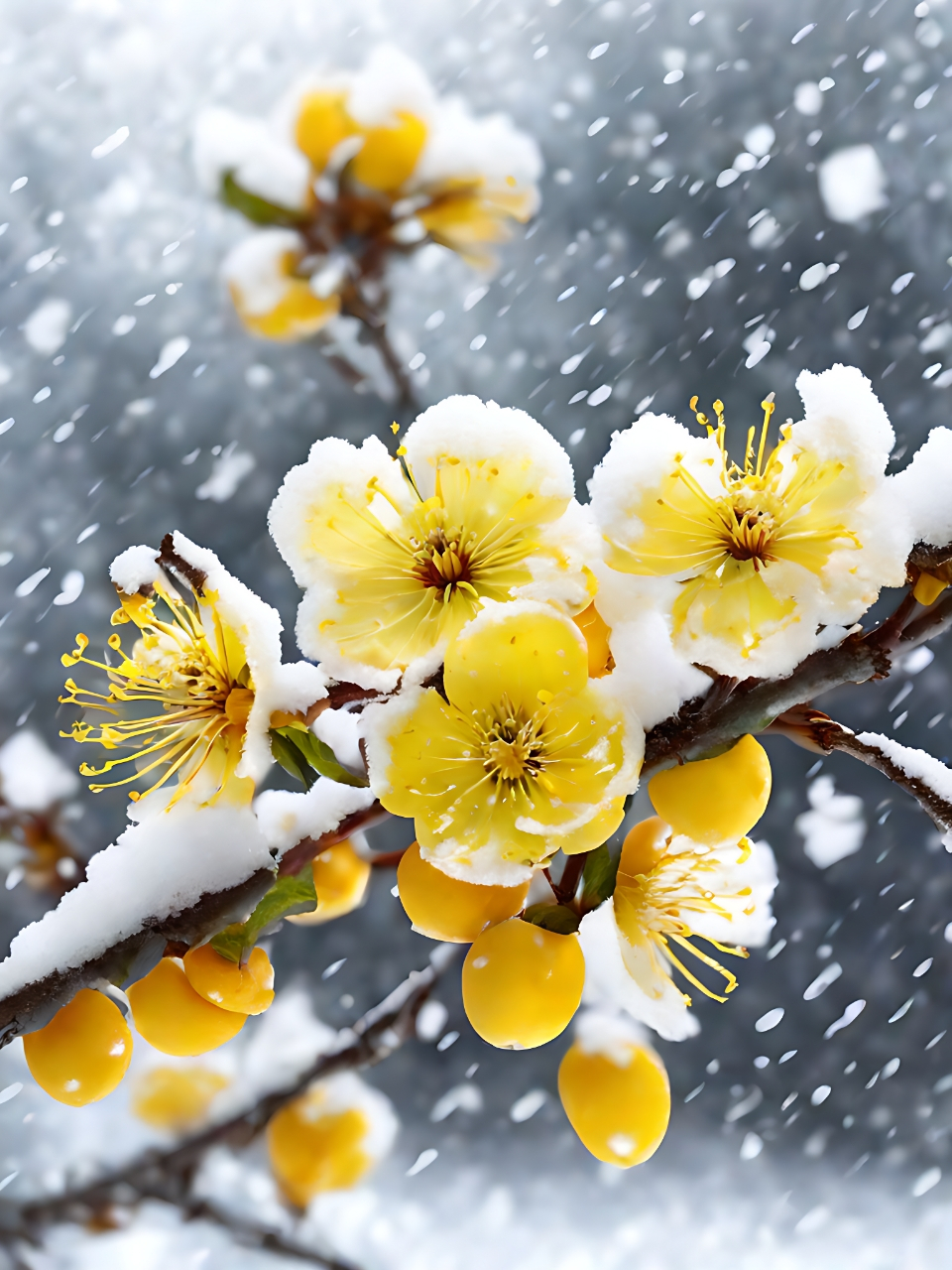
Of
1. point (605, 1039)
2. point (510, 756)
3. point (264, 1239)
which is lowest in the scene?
point (264, 1239)

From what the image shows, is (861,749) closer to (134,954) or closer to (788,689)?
(788,689)

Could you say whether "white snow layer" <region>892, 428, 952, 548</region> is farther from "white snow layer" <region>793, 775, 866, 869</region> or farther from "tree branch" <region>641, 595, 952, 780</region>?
"white snow layer" <region>793, 775, 866, 869</region>

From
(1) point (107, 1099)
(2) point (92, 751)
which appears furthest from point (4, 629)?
(1) point (107, 1099)

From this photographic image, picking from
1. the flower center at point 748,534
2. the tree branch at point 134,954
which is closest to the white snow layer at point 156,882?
the tree branch at point 134,954

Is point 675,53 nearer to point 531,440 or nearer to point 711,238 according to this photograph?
point 711,238

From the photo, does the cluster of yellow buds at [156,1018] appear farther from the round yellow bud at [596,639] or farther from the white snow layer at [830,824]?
the white snow layer at [830,824]

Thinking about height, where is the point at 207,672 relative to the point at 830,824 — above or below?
above

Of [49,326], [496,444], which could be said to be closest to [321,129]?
[49,326]
